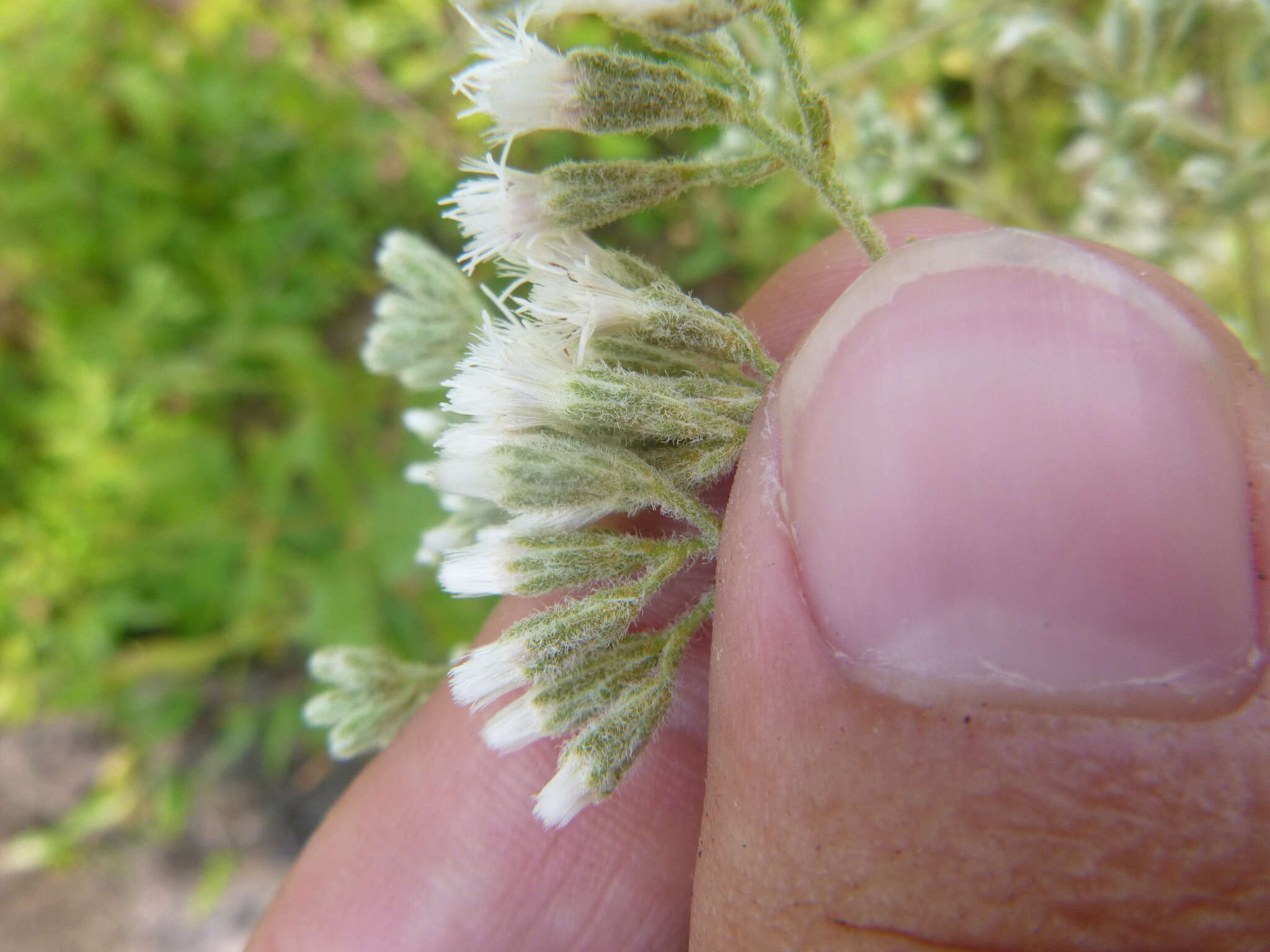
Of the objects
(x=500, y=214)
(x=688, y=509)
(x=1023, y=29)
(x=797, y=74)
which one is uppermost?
(x=500, y=214)

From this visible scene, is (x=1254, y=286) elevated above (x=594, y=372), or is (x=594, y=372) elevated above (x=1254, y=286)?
(x=594, y=372)

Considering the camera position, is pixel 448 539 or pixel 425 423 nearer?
pixel 448 539

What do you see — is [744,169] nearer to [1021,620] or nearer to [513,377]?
[513,377]

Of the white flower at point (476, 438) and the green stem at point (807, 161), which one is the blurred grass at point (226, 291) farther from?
the green stem at point (807, 161)

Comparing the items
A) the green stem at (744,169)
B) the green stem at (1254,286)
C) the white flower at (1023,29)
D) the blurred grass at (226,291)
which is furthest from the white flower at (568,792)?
the white flower at (1023,29)

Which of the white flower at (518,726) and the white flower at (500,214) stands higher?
the white flower at (500,214)

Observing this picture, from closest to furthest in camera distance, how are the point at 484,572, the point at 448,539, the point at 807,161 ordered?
the point at 807,161 → the point at 484,572 → the point at 448,539

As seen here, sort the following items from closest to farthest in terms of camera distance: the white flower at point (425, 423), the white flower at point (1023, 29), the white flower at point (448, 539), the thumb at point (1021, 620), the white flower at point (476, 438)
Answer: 1. the thumb at point (1021, 620)
2. the white flower at point (476, 438)
3. the white flower at point (448, 539)
4. the white flower at point (425, 423)
5. the white flower at point (1023, 29)

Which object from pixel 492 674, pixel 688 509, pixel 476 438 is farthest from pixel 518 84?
pixel 492 674
